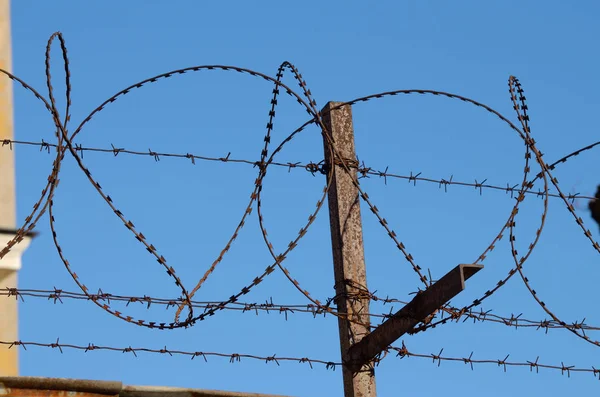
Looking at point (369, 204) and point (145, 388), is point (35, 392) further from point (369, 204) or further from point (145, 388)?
point (369, 204)

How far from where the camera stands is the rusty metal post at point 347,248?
26.9 ft

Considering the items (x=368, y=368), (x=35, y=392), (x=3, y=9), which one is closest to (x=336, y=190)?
(x=368, y=368)

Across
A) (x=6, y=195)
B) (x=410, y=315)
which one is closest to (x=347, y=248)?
(x=410, y=315)

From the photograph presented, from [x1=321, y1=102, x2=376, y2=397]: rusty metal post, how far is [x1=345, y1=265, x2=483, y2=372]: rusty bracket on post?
0.09 m

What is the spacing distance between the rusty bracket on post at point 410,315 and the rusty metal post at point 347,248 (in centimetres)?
9

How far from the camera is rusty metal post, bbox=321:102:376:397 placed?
8188 millimetres

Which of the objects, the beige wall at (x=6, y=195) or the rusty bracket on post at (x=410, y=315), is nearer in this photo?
the rusty bracket on post at (x=410, y=315)

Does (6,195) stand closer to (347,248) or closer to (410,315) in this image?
(347,248)

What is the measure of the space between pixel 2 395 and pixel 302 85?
112 inches

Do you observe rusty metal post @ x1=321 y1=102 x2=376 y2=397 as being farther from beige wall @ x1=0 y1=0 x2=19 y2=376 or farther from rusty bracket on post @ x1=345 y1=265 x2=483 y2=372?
beige wall @ x1=0 y1=0 x2=19 y2=376

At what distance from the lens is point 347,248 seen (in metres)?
8.43

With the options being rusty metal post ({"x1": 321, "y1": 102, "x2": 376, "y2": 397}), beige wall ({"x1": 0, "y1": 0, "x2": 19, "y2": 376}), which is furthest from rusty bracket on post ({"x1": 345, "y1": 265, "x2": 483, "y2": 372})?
beige wall ({"x1": 0, "y1": 0, "x2": 19, "y2": 376})

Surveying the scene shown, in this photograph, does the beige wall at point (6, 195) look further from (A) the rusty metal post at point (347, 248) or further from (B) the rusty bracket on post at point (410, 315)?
(B) the rusty bracket on post at point (410, 315)

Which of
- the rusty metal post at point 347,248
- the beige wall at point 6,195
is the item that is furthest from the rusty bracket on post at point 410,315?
the beige wall at point 6,195
